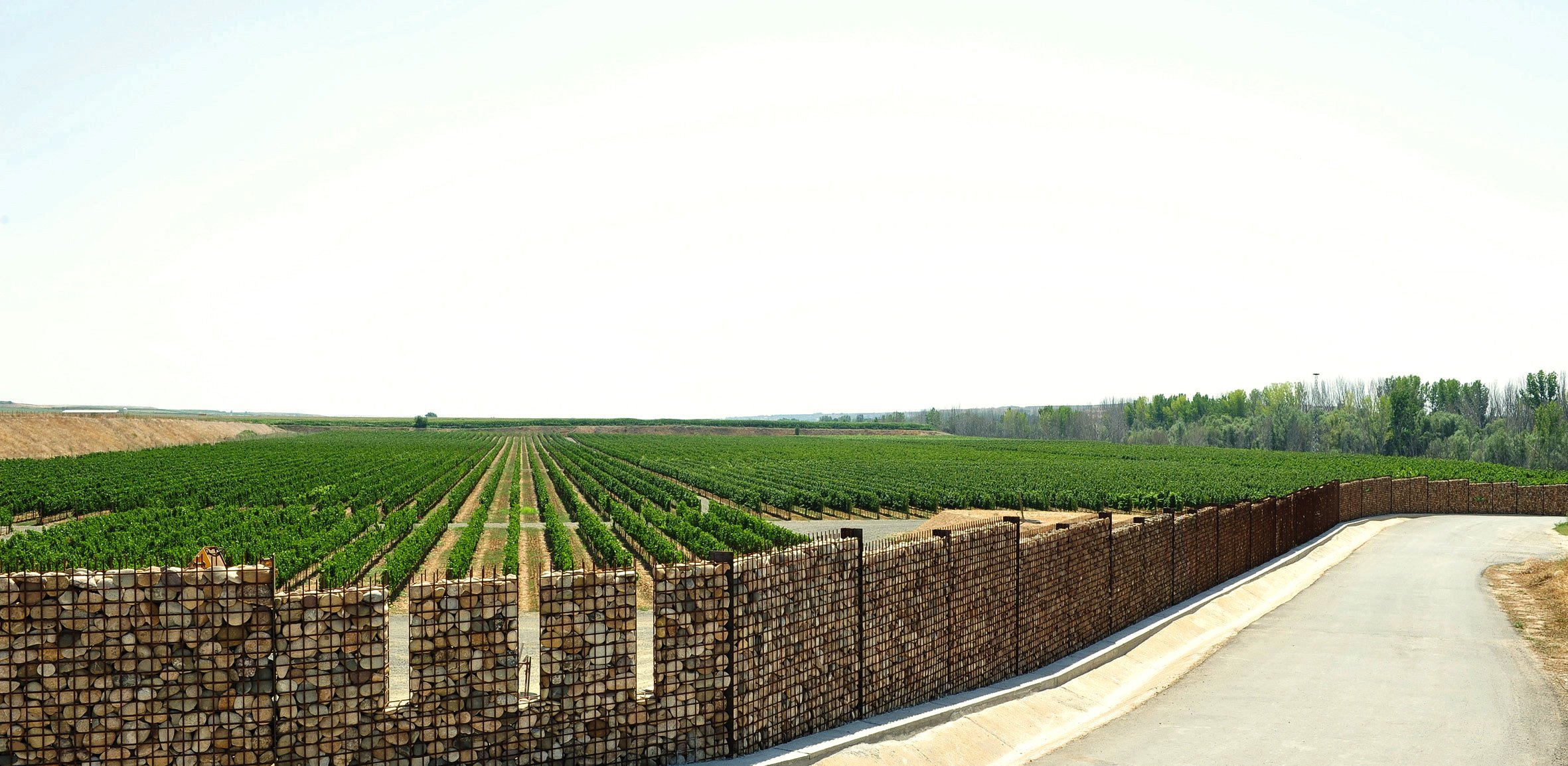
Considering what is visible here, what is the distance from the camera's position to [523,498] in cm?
5222

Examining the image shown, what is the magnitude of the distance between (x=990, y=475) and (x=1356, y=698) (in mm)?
54903

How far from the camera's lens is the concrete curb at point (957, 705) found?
8.77m

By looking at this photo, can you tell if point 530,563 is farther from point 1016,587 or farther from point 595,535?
point 1016,587

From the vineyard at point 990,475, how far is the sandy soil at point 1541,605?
7121mm

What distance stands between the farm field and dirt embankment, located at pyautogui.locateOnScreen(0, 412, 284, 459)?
9.65 m

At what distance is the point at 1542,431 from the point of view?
4269 inches

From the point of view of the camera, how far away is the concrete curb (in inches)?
345

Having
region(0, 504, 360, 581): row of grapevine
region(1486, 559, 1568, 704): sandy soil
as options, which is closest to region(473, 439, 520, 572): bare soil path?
region(0, 504, 360, 581): row of grapevine

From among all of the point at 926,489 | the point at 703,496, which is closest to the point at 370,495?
the point at 703,496

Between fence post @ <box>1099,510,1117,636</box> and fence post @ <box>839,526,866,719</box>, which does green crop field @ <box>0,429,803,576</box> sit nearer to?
fence post @ <box>839,526,866,719</box>

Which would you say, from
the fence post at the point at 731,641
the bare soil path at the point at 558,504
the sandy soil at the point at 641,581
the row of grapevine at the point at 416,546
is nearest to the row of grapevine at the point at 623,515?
the sandy soil at the point at 641,581

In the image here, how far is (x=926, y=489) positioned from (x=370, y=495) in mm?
29717

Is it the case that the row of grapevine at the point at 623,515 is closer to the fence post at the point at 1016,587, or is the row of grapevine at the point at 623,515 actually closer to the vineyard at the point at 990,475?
the fence post at the point at 1016,587

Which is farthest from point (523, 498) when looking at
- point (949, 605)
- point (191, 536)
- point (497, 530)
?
point (949, 605)
